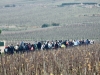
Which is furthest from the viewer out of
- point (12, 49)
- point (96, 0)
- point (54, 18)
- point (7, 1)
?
point (7, 1)

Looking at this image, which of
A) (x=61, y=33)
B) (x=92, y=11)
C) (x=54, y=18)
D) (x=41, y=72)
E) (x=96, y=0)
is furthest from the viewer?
(x=96, y=0)

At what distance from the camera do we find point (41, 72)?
14180 mm

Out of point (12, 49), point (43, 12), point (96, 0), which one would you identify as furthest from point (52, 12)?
point (12, 49)

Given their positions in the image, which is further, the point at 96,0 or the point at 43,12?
the point at 96,0

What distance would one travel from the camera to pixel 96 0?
6181 inches

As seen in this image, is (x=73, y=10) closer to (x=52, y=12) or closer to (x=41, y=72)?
(x=52, y=12)

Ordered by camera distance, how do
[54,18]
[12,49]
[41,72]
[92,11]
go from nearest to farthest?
[41,72]
[12,49]
[54,18]
[92,11]

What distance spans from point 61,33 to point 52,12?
172ft

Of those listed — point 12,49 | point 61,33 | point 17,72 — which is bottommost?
point 61,33

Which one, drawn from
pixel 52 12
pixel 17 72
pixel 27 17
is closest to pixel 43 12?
pixel 52 12

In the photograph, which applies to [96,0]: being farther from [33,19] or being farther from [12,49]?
[12,49]

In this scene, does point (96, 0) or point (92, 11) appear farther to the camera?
point (96, 0)

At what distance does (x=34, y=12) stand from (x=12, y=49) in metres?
97.0

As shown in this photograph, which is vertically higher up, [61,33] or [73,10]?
[61,33]
